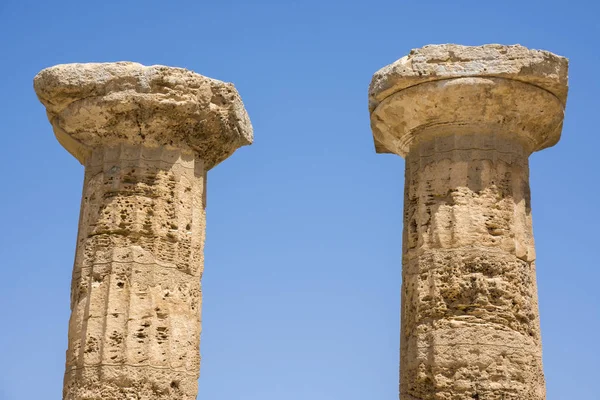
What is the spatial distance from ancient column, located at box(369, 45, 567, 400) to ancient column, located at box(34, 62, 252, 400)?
7.39 feet

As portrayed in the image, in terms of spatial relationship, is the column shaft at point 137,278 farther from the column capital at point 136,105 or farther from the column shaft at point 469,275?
the column shaft at point 469,275

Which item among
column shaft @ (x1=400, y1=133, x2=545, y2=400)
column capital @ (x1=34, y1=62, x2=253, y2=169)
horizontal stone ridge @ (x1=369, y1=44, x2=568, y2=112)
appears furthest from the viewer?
column capital @ (x1=34, y1=62, x2=253, y2=169)

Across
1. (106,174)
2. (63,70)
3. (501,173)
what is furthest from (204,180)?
(501,173)

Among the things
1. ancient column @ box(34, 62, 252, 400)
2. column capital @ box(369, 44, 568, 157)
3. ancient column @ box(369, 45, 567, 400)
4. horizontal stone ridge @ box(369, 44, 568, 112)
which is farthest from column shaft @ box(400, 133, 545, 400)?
ancient column @ box(34, 62, 252, 400)

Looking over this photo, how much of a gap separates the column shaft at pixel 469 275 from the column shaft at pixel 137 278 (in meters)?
2.51

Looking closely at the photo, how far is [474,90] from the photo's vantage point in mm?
11977

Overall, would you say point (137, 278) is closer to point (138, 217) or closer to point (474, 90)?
point (138, 217)

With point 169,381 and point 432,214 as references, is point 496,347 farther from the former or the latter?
point 169,381

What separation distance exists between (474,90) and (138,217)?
13.3 feet

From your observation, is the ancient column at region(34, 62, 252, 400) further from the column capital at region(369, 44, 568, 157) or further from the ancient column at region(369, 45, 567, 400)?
the ancient column at region(369, 45, 567, 400)

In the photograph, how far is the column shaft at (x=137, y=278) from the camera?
38.6 feet

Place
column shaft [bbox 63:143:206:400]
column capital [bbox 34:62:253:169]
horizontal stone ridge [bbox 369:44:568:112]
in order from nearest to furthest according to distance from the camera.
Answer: column shaft [bbox 63:143:206:400], horizontal stone ridge [bbox 369:44:568:112], column capital [bbox 34:62:253:169]

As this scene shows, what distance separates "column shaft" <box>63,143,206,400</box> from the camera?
1176cm

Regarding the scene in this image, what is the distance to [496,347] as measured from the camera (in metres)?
11.4
